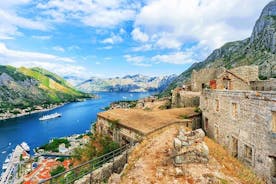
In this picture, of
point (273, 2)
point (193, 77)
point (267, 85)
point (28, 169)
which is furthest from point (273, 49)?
point (28, 169)

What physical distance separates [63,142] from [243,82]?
93.9 meters

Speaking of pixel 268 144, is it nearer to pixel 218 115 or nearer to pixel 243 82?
pixel 218 115

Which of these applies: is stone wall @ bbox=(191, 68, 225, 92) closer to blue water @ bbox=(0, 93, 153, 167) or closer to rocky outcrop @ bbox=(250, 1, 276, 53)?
blue water @ bbox=(0, 93, 153, 167)

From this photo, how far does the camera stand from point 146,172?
12.1m

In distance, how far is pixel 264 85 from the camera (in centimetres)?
2492

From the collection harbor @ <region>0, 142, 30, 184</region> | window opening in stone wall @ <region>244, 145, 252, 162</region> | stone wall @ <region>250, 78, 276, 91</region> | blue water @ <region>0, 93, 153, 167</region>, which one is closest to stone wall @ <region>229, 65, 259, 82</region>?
stone wall @ <region>250, 78, 276, 91</region>

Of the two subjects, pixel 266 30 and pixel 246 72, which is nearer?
pixel 246 72

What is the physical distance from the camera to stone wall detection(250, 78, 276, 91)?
2387 cm

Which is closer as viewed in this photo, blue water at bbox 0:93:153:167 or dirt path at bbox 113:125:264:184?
dirt path at bbox 113:125:264:184

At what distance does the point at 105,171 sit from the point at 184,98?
904 inches

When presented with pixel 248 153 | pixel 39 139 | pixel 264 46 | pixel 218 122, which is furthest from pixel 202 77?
pixel 264 46

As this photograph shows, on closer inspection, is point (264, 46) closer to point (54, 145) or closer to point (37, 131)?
point (54, 145)

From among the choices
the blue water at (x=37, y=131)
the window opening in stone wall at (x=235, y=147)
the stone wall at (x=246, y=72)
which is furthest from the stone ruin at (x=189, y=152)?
the blue water at (x=37, y=131)

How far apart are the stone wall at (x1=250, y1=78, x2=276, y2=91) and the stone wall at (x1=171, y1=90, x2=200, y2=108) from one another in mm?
8523
